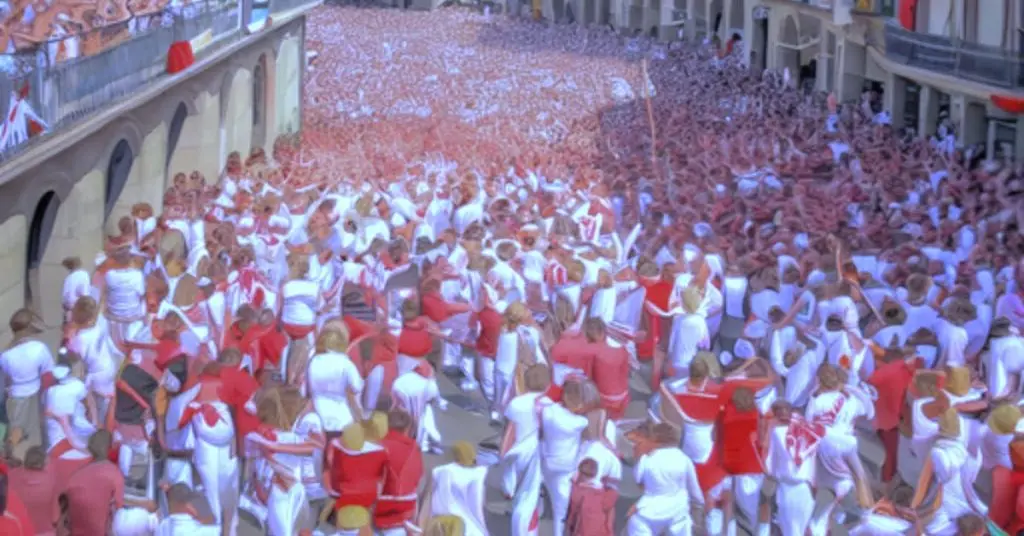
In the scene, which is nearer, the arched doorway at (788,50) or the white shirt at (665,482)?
the white shirt at (665,482)

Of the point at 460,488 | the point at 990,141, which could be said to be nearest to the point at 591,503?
the point at 460,488

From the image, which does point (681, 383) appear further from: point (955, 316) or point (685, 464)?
point (955, 316)

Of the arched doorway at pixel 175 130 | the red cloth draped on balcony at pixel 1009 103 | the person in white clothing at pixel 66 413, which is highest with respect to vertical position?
the person in white clothing at pixel 66 413

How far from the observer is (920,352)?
12.5m

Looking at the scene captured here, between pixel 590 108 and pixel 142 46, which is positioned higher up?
pixel 142 46

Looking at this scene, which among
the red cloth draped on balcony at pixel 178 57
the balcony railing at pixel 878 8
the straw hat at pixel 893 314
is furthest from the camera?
the balcony railing at pixel 878 8

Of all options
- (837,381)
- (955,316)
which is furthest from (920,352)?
(837,381)

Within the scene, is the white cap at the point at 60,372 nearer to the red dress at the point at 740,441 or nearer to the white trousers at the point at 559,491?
the white trousers at the point at 559,491

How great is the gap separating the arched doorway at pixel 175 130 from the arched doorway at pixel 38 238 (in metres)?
5.91

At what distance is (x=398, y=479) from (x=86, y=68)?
925 centimetres

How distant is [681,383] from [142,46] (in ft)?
37.0

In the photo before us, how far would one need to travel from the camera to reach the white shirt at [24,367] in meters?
11.4

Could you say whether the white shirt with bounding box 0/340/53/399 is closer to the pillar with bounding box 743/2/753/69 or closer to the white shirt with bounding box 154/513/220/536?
the white shirt with bounding box 154/513/220/536

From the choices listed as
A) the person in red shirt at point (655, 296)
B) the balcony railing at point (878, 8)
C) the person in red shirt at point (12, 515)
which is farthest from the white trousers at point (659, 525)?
the balcony railing at point (878, 8)
